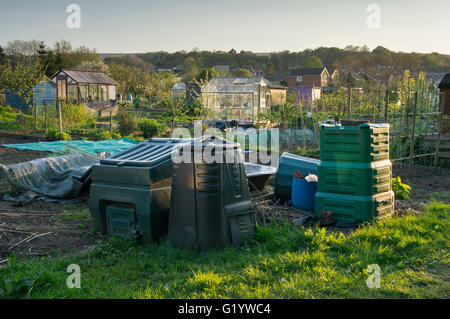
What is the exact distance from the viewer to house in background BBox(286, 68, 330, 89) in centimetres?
6631

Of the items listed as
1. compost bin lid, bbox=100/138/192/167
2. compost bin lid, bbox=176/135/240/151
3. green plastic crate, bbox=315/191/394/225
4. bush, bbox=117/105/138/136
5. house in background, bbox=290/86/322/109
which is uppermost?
house in background, bbox=290/86/322/109

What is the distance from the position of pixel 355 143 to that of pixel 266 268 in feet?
7.37

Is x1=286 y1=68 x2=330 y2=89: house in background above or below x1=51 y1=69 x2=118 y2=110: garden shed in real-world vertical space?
above

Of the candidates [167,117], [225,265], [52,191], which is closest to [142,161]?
[225,265]

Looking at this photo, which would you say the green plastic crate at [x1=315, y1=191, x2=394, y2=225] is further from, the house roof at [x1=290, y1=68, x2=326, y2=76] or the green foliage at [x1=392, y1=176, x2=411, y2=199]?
the house roof at [x1=290, y1=68, x2=326, y2=76]

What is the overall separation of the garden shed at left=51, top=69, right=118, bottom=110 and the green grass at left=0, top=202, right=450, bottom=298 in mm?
31277

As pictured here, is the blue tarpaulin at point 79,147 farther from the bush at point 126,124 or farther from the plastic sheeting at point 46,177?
the bush at point 126,124

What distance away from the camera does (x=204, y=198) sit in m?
4.11

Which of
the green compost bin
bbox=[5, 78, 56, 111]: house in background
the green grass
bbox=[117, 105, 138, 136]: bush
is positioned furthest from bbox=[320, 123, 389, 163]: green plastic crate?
bbox=[5, 78, 56, 111]: house in background

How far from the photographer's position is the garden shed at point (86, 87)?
34406mm

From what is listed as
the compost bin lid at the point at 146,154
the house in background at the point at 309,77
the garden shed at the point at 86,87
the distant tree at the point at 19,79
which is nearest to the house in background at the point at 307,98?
the compost bin lid at the point at 146,154

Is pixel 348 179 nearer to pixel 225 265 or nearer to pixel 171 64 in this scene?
pixel 225 265

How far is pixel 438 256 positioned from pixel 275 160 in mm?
6771

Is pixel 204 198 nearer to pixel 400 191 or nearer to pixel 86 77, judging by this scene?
pixel 400 191
